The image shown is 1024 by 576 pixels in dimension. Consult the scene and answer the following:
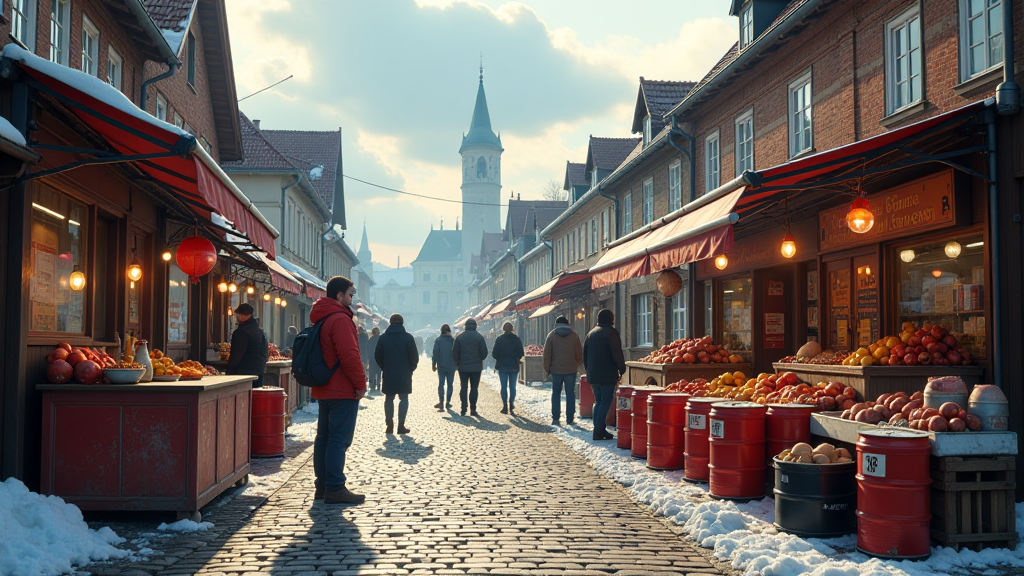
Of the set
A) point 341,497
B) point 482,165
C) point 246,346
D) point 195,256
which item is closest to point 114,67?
point 195,256

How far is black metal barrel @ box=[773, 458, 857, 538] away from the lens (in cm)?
681

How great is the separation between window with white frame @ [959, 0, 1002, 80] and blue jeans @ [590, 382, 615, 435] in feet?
21.3

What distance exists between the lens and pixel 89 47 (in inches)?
493

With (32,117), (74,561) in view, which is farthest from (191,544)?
(32,117)

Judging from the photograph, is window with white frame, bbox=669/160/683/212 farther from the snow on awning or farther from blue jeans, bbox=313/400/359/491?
the snow on awning

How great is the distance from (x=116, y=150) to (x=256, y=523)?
3978mm

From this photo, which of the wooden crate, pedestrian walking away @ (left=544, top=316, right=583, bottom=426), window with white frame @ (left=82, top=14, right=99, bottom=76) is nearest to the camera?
the wooden crate

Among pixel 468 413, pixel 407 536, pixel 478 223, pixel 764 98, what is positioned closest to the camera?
pixel 407 536

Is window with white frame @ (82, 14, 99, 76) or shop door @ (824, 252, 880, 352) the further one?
window with white frame @ (82, 14, 99, 76)

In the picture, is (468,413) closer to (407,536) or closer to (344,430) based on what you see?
(344,430)

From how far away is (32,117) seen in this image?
7281mm

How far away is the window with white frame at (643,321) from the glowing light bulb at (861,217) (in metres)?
13.8

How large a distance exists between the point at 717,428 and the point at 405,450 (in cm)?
524

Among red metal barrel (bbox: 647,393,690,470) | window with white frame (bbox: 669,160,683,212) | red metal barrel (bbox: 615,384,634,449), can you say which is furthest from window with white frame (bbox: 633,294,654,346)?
red metal barrel (bbox: 647,393,690,470)
